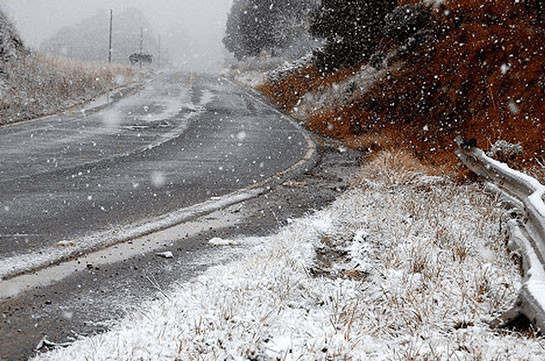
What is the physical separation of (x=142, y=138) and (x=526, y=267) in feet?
29.3

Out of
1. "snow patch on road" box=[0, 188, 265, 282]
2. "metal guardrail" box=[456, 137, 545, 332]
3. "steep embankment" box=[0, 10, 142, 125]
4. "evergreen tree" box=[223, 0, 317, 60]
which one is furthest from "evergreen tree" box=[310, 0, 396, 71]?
"evergreen tree" box=[223, 0, 317, 60]

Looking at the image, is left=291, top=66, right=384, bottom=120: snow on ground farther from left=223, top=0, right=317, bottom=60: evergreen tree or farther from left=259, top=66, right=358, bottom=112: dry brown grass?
left=223, top=0, right=317, bottom=60: evergreen tree

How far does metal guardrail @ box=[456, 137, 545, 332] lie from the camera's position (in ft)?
9.48

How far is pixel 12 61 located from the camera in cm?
1748

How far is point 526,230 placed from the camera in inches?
154

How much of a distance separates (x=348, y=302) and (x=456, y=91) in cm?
905

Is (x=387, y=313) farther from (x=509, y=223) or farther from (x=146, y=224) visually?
(x=146, y=224)

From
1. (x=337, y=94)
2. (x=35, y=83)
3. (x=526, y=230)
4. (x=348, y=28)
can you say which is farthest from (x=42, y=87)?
(x=526, y=230)

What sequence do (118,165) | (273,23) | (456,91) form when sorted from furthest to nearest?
(273,23)
(456,91)
(118,165)

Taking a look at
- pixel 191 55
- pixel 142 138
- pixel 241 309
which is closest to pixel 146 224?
pixel 241 309

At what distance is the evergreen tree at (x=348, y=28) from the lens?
15594mm

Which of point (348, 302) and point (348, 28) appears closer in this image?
point (348, 302)

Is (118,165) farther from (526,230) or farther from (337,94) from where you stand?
(337,94)

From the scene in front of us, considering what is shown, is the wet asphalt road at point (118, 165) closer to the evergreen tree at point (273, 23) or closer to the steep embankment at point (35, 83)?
A: the steep embankment at point (35, 83)
